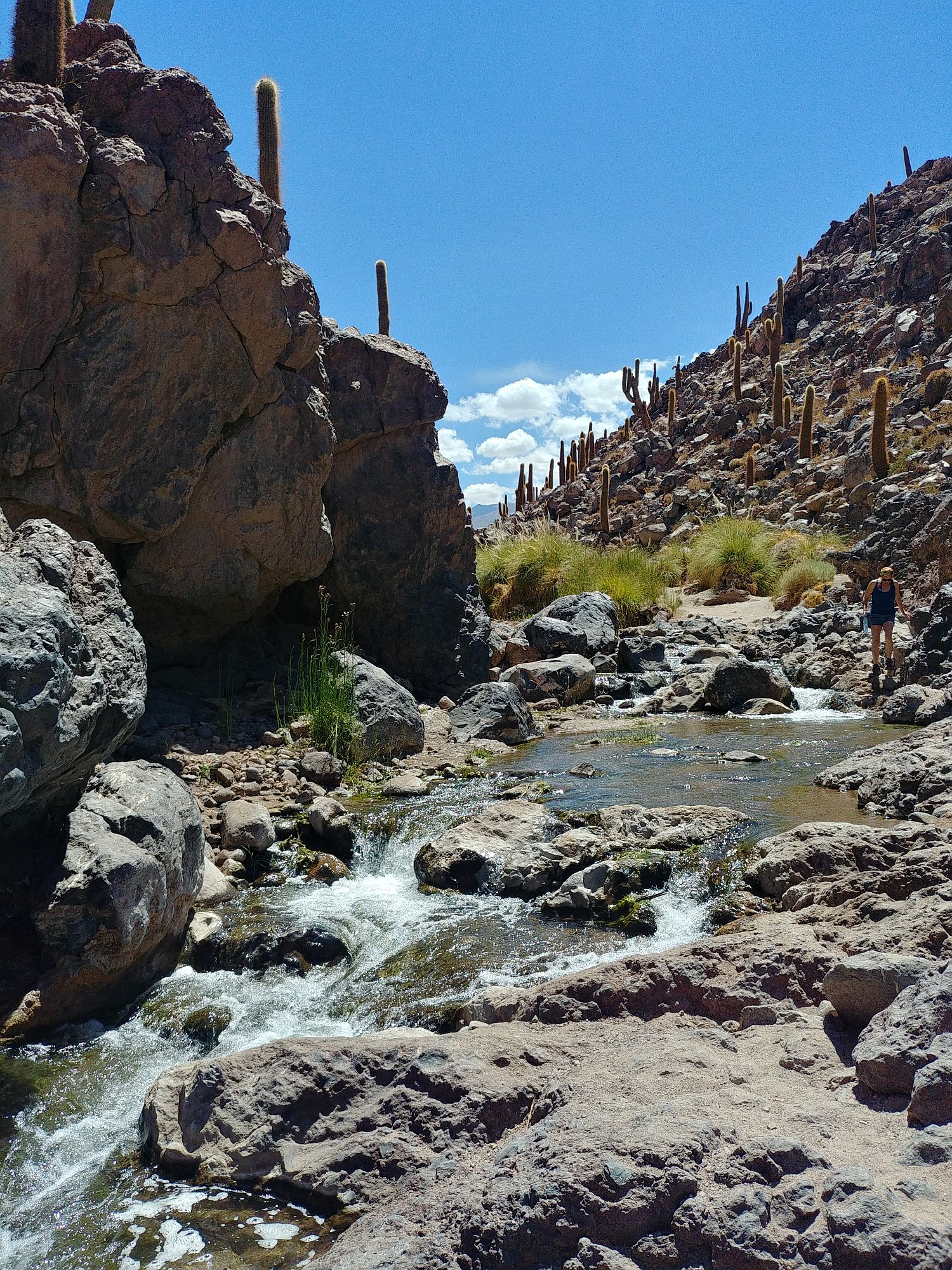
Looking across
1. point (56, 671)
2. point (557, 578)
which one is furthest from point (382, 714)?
point (557, 578)

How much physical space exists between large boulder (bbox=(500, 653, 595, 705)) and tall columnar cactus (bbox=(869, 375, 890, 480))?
40.3ft

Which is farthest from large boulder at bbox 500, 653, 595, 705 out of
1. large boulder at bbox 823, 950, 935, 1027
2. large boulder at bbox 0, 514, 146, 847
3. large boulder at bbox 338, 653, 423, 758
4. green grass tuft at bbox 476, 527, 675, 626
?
large boulder at bbox 823, 950, 935, 1027

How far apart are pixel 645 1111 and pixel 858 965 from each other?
86cm

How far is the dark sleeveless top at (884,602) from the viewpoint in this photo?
11.4 m

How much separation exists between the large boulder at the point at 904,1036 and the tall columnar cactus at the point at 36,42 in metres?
9.16

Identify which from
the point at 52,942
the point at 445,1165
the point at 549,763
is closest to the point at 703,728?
the point at 549,763

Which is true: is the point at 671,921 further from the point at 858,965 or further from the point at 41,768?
the point at 41,768

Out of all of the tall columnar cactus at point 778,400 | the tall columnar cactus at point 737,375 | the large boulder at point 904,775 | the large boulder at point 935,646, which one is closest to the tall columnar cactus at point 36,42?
the large boulder at point 904,775

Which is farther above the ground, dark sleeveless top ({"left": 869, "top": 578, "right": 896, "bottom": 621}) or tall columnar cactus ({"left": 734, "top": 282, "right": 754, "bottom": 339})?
tall columnar cactus ({"left": 734, "top": 282, "right": 754, "bottom": 339})

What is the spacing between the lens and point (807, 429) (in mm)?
26938

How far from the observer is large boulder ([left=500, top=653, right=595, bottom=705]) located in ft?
40.1

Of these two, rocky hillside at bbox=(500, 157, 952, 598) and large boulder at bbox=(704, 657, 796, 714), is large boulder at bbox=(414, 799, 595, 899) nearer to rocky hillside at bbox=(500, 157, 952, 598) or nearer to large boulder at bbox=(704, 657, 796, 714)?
large boulder at bbox=(704, 657, 796, 714)

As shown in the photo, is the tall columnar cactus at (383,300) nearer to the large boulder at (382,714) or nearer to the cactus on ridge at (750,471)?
the large boulder at (382,714)

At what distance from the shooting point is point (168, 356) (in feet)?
27.5
